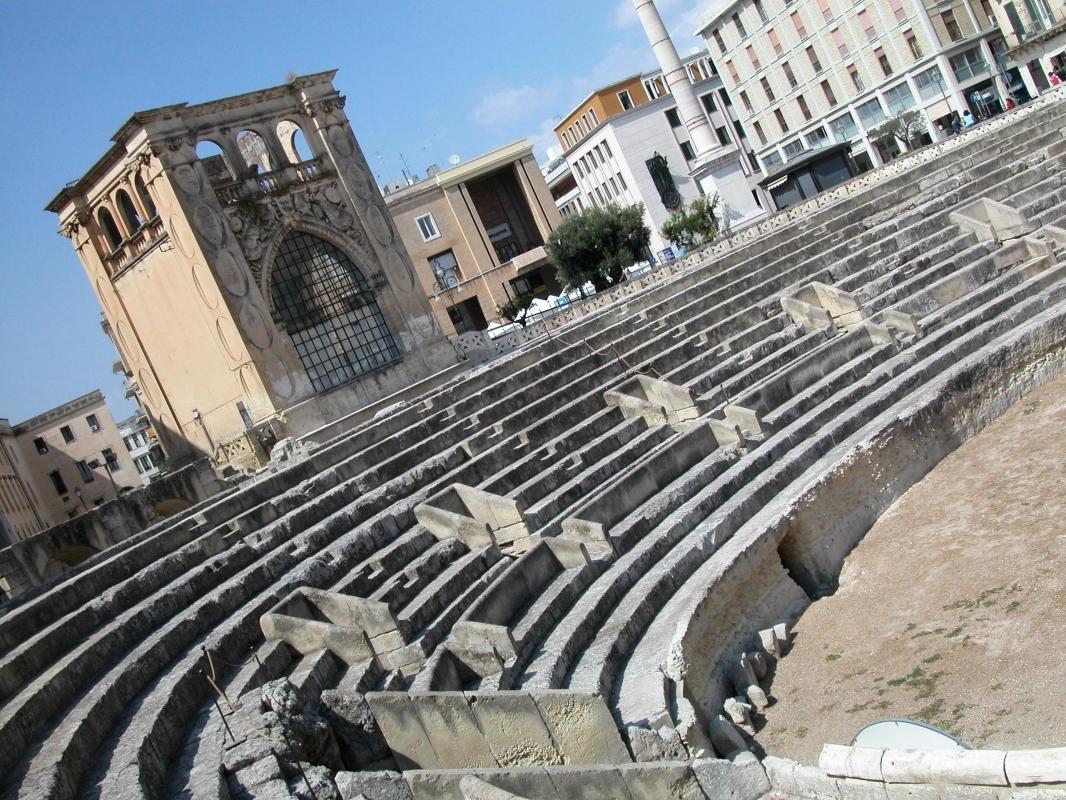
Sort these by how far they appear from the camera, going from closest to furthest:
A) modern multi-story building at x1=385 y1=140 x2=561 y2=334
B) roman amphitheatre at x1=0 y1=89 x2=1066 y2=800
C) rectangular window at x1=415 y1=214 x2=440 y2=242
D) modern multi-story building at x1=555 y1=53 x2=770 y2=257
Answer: roman amphitheatre at x1=0 y1=89 x2=1066 y2=800 < modern multi-story building at x1=385 y1=140 x2=561 y2=334 < rectangular window at x1=415 y1=214 x2=440 y2=242 < modern multi-story building at x1=555 y1=53 x2=770 y2=257

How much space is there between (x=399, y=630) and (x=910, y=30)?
144 feet

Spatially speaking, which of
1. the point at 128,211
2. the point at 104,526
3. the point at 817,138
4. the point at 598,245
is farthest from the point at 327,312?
the point at 817,138

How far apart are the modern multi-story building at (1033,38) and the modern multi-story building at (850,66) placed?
66 cm

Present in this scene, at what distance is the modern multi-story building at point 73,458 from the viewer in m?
52.0

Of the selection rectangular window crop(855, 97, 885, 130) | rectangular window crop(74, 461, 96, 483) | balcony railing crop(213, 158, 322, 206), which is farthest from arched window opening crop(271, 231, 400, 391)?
rectangular window crop(74, 461, 96, 483)

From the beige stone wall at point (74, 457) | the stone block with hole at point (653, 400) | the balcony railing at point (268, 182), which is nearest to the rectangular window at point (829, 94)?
the balcony railing at point (268, 182)

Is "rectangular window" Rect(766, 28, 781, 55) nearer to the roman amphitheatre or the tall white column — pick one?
the tall white column

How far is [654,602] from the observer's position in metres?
10.9

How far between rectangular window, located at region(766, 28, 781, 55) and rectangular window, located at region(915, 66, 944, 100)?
7.95m

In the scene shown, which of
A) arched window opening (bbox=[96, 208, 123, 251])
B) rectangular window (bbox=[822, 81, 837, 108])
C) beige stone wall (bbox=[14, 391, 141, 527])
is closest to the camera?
arched window opening (bbox=[96, 208, 123, 251])

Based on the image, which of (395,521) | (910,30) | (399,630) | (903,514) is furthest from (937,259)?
(910,30)

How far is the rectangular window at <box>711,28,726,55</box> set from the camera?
56250mm

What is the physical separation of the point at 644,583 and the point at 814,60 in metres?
45.6

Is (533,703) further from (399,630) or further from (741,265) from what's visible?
(741,265)
